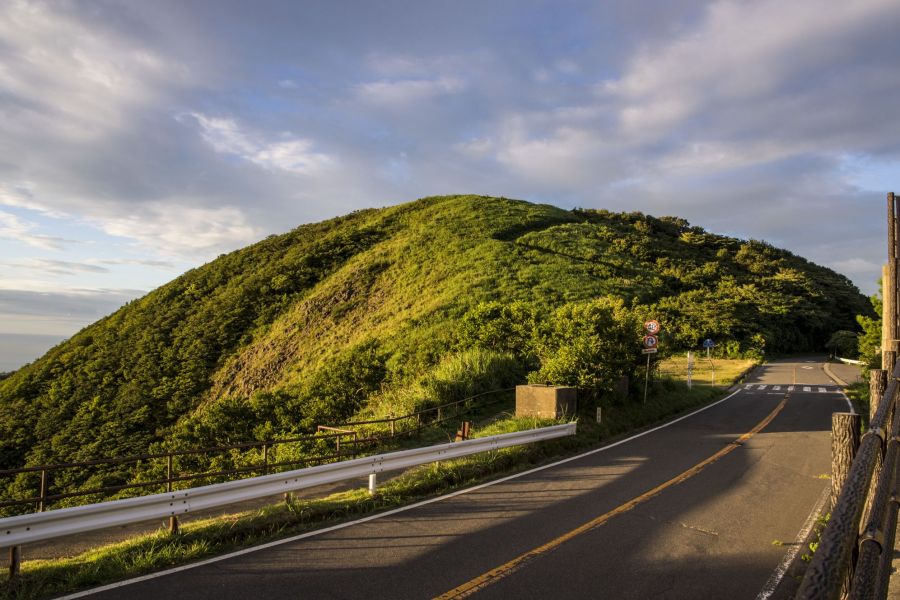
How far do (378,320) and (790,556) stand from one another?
30.4 meters

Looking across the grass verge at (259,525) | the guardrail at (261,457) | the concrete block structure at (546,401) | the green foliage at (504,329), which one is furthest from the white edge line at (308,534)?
the green foliage at (504,329)

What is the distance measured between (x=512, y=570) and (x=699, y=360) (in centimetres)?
4524

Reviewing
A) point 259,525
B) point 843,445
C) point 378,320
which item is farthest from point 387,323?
point 843,445

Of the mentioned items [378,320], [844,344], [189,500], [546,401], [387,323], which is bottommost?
[189,500]

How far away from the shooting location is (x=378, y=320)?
35531 mm

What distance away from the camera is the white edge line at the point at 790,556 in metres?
5.48

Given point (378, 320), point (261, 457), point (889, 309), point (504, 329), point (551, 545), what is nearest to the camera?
point (551, 545)

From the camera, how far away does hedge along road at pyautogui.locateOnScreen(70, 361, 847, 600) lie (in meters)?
5.41

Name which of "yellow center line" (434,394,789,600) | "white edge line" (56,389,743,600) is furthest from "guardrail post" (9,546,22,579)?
"yellow center line" (434,394,789,600)

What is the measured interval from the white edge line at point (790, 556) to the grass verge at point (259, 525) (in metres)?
4.85

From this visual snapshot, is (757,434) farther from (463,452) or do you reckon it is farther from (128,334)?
(128,334)

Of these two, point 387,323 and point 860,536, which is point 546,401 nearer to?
point 860,536

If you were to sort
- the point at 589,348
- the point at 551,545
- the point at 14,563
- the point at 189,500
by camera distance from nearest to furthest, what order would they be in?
the point at 14,563 → the point at 551,545 → the point at 189,500 → the point at 589,348

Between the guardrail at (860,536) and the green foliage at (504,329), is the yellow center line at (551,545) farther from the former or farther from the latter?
the green foliage at (504,329)
